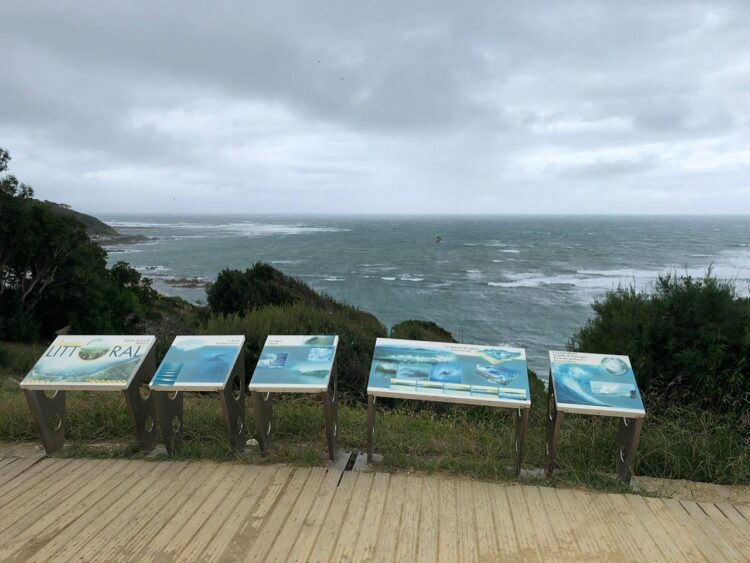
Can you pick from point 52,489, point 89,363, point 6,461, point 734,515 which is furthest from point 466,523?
point 6,461

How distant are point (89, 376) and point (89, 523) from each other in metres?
0.94

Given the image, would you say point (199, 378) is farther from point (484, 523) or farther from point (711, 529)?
point (711, 529)

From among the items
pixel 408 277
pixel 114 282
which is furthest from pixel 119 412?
pixel 408 277

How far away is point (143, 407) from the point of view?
3.43 metres

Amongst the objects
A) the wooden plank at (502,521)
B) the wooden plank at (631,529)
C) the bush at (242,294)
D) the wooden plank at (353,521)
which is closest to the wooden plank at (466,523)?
the wooden plank at (502,521)

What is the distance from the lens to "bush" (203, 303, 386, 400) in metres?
5.95

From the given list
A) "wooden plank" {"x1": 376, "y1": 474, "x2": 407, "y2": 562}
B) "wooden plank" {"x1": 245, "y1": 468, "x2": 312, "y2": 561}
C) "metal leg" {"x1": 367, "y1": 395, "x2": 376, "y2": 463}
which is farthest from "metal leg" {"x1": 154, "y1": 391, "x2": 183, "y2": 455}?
"wooden plank" {"x1": 376, "y1": 474, "x2": 407, "y2": 562}

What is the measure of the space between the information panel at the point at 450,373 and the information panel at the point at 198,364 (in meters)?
0.95

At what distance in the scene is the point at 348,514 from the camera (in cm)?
268

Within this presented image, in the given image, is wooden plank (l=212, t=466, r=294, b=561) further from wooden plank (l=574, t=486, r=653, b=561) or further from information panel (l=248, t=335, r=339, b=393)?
wooden plank (l=574, t=486, r=653, b=561)

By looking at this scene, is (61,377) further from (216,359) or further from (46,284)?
(46,284)

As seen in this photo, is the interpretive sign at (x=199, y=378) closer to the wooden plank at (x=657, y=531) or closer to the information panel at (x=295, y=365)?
the information panel at (x=295, y=365)

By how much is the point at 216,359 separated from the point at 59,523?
3.88 ft

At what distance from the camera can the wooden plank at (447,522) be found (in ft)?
7.75
